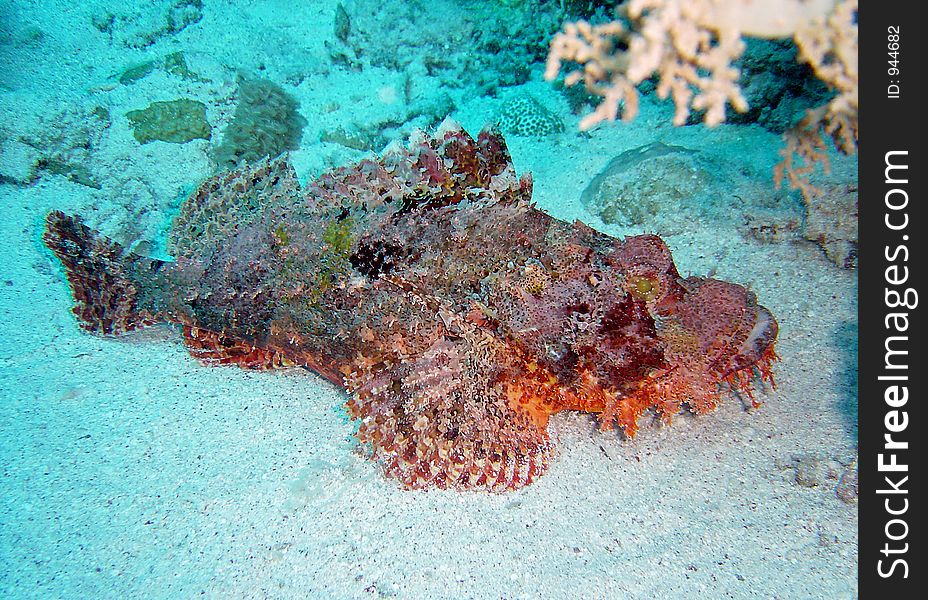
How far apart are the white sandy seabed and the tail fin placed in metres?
0.17

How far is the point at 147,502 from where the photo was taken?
3119 millimetres

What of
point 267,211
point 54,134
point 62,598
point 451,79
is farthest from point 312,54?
point 62,598

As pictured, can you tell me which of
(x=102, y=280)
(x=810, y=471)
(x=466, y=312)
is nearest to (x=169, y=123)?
(x=102, y=280)

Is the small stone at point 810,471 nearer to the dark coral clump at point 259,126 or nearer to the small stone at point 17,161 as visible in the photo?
the dark coral clump at point 259,126

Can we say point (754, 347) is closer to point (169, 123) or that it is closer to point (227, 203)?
point (227, 203)

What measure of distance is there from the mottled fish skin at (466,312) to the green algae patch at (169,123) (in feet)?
11.6

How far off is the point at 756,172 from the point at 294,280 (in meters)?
4.39

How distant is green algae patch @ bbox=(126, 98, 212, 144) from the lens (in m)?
6.72

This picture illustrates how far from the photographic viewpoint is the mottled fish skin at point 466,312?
321cm

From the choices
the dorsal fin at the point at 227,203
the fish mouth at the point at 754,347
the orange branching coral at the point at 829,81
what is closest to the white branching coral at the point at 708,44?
the orange branching coral at the point at 829,81

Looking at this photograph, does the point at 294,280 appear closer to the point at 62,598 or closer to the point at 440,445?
the point at 440,445

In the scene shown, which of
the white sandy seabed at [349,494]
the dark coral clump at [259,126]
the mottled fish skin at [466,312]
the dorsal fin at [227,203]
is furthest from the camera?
the dark coral clump at [259,126]

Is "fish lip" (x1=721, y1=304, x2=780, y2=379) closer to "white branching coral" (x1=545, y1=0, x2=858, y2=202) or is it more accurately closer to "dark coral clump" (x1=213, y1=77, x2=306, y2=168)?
"white branching coral" (x1=545, y1=0, x2=858, y2=202)
